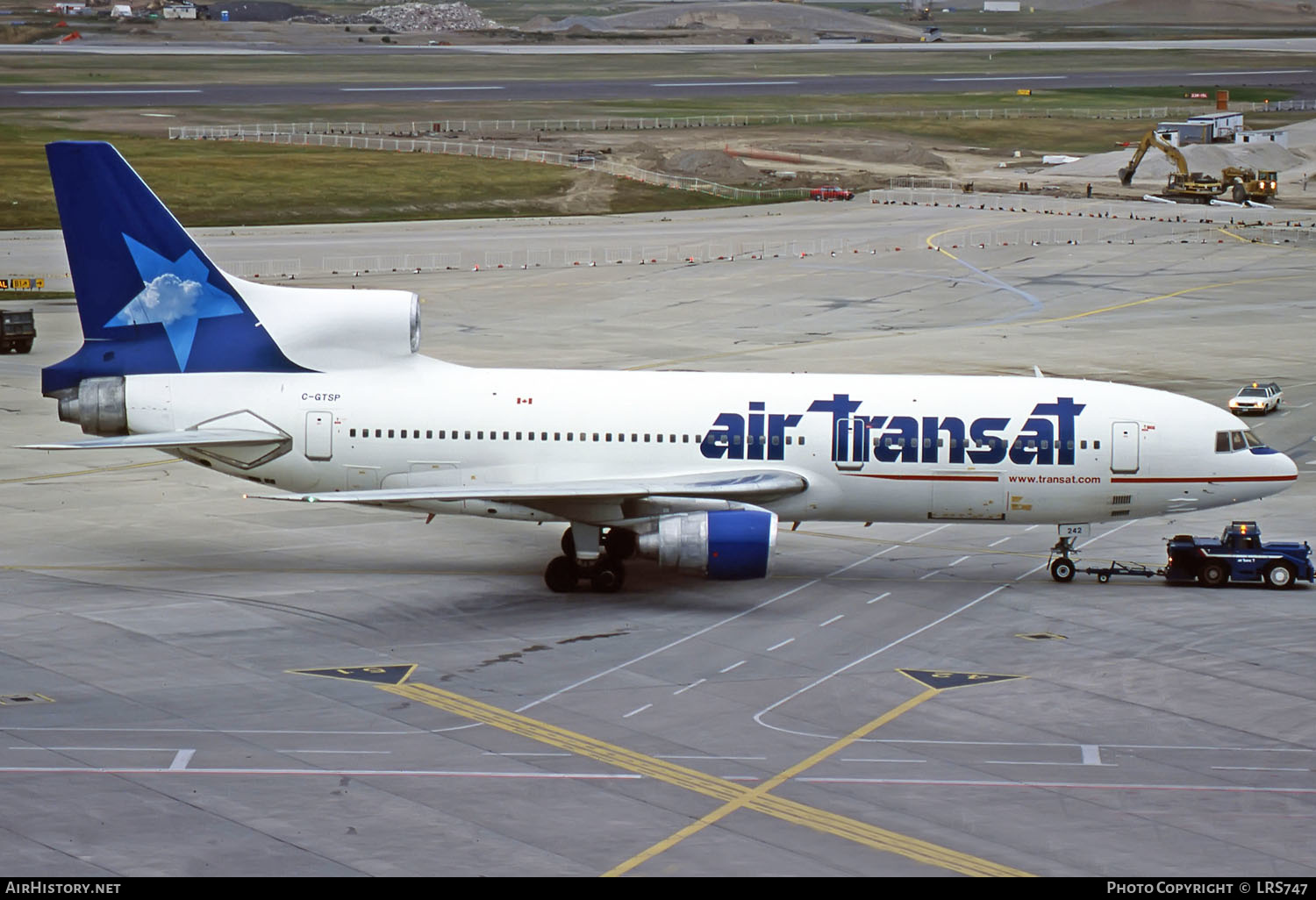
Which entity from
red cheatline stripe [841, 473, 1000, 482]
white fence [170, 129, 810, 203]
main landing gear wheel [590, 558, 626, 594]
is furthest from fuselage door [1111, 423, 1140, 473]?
white fence [170, 129, 810, 203]

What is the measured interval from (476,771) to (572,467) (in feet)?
46.2

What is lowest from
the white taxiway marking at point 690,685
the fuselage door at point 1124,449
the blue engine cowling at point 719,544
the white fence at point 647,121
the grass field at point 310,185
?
the white taxiway marking at point 690,685

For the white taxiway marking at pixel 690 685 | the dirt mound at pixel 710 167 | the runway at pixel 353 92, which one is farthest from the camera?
the runway at pixel 353 92

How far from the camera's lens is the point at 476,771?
3028cm

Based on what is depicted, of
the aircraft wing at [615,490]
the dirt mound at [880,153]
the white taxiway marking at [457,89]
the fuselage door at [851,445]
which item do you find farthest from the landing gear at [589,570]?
the white taxiway marking at [457,89]

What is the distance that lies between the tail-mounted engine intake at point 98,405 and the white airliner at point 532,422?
52 mm

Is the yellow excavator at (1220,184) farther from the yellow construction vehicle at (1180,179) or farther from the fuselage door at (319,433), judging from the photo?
the fuselage door at (319,433)

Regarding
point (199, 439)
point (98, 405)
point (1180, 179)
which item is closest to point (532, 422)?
point (199, 439)

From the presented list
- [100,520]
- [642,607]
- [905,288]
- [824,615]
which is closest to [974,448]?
[824,615]

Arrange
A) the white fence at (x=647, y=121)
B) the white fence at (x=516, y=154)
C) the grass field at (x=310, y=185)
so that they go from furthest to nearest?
the white fence at (x=647, y=121) < the white fence at (x=516, y=154) < the grass field at (x=310, y=185)

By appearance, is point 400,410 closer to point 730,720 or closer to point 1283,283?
point 730,720

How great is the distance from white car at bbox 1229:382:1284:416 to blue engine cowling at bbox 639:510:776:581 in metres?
31.8

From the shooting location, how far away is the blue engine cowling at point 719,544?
40.1m

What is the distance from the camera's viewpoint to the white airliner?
43.1 metres
